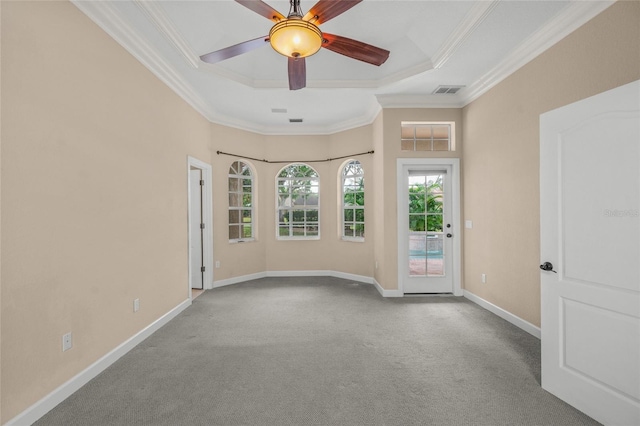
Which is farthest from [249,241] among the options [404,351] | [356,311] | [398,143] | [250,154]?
[404,351]

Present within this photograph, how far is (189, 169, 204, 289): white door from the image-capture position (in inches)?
201

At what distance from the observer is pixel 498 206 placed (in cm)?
372

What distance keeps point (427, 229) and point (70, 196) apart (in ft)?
A: 13.7

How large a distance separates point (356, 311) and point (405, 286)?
110cm

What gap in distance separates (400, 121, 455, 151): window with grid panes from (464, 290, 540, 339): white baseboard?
7.17 feet

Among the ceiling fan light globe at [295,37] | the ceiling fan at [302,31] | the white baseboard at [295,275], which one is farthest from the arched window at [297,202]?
the ceiling fan light globe at [295,37]

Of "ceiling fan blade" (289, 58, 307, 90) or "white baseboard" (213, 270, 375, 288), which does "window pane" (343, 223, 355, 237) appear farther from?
"ceiling fan blade" (289, 58, 307, 90)

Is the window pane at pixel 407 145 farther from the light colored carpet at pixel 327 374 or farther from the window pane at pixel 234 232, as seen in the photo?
the window pane at pixel 234 232

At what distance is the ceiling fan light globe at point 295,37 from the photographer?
1952mm

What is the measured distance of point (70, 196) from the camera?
7.38 feet

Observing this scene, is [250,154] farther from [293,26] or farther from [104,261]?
[293,26]

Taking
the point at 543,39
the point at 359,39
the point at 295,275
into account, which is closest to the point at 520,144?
the point at 543,39

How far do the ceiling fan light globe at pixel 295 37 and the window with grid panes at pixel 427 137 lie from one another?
9.58 ft

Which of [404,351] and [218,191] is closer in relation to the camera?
[404,351]
